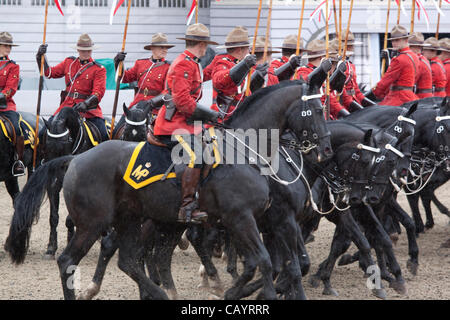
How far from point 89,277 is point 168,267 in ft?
4.24

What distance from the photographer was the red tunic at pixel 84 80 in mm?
9875

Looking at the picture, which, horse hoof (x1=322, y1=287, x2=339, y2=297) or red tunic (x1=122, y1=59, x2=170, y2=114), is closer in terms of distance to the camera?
horse hoof (x1=322, y1=287, x2=339, y2=297)

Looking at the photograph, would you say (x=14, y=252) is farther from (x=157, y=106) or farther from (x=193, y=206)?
(x=157, y=106)

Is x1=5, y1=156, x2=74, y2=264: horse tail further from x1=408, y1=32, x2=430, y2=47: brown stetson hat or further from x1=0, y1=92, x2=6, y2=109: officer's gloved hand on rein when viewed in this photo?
x1=408, y1=32, x2=430, y2=47: brown stetson hat

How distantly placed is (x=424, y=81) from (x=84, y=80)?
4425mm

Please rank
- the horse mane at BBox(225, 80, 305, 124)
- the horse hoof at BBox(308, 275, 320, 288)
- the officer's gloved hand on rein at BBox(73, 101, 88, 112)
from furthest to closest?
the officer's gloved hand on rein at BBox(73, 101, 88, 112), the horse hoof at BBox(308, 275, 320, 288), the horse mane at BBox(225, 80, 305, 124)

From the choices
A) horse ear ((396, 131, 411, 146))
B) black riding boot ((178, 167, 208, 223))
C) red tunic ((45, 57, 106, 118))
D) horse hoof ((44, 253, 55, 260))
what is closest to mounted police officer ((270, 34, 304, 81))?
horse ear ((396, 131, 411, 146))

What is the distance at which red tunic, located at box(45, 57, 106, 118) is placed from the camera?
988cm

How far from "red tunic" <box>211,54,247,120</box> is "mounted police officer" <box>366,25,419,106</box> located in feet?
9.51

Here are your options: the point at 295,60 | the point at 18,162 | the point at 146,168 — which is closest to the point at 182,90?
the point at 146,168

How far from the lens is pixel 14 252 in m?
6.70

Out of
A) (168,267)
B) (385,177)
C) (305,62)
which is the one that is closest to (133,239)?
(168,267)

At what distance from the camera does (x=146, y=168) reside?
6.25 meters

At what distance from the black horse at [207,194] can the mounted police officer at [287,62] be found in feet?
5.75
